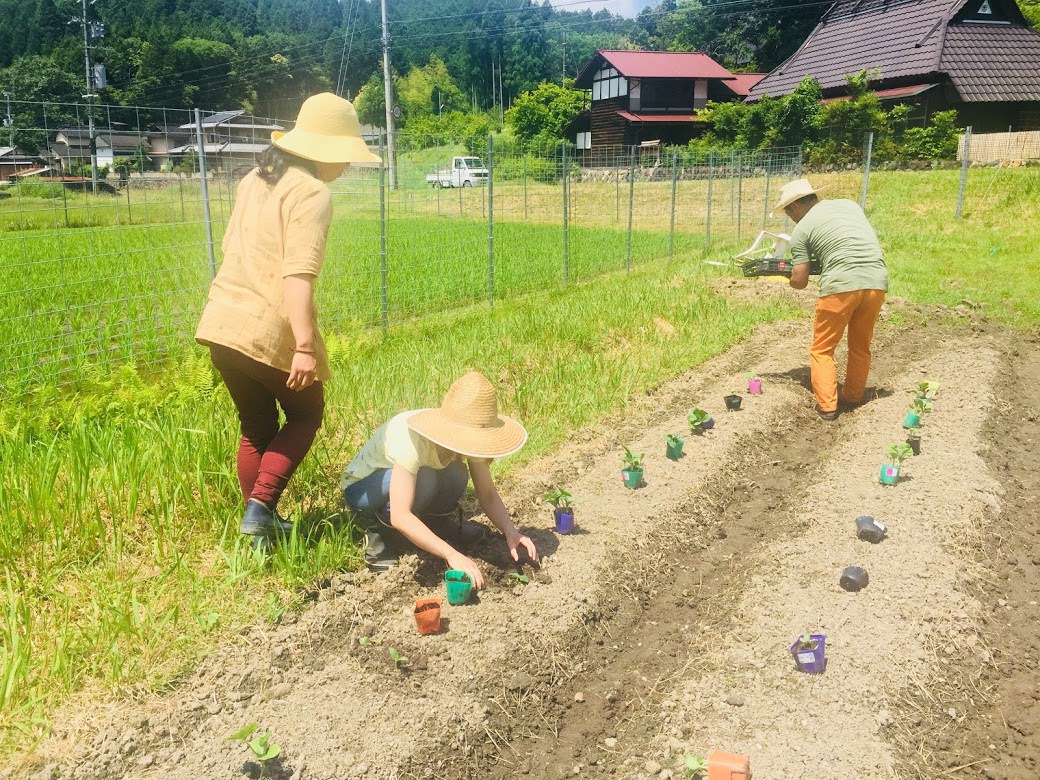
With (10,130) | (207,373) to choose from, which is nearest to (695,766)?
(207,373)

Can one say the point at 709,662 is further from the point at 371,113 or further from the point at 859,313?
the point at 371,113

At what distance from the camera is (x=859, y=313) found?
18.1 feet

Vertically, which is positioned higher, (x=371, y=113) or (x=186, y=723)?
(x=371, y=113)

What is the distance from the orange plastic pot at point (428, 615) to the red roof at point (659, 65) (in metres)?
35.4

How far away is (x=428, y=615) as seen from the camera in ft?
9.21

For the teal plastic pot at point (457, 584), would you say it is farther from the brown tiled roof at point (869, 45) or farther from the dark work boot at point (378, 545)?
the brown tiled roof at point (869, 45)

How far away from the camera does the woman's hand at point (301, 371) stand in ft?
9.13

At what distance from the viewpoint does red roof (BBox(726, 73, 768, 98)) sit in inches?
1489

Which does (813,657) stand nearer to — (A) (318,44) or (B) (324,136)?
(B) (324,136)

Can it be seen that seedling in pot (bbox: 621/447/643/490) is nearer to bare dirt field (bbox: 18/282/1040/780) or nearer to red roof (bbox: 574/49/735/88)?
bare dirt field (bbox: 18/282/1040/780)

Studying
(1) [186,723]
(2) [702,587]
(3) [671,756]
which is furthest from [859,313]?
(1) [186,723]

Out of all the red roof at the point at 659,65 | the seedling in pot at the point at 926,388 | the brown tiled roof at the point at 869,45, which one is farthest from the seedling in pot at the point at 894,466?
the red roof at the point at 659,65

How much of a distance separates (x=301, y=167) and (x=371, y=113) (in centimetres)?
7398

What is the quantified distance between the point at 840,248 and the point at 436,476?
3547 mm
